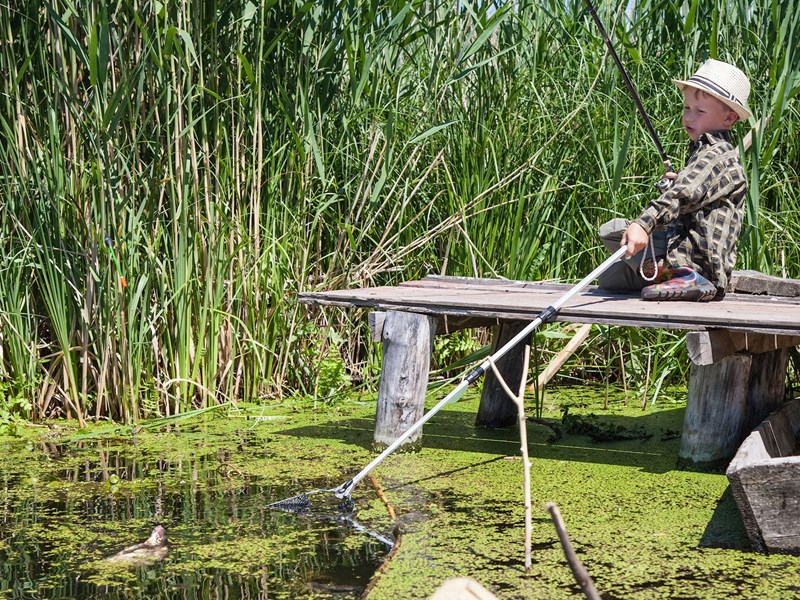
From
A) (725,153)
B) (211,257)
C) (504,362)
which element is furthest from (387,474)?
(725,153)

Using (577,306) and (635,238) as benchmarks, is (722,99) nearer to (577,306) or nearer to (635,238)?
(635,238)

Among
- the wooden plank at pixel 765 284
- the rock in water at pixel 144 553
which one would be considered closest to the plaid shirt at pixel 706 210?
the wooden plank at pixel 765 284

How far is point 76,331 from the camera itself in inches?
191

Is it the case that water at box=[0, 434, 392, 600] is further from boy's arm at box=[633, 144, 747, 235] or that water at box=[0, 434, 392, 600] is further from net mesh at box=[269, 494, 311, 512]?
boy's arm at box=[633, 144, 747, 235]

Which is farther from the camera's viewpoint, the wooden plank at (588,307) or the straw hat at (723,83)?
the straw hat at (723,83)

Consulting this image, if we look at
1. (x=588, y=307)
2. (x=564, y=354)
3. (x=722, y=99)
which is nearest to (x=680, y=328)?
(x=588, y=307)

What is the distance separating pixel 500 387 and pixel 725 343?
133 centimetres

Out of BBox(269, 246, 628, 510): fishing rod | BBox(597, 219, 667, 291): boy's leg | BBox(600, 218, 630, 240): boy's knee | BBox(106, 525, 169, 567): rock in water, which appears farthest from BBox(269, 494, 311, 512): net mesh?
BBox(600, 218, 630, 240): boy's knee

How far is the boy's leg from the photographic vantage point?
4254mm

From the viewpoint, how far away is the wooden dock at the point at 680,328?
3.68 metres

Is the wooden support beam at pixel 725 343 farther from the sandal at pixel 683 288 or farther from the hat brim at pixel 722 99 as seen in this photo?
the hat brim at pixel 722 99

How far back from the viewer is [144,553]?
10.2 feet

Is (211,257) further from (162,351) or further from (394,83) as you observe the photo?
(394,83)

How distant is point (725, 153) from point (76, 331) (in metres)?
2.69
